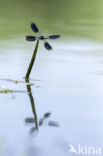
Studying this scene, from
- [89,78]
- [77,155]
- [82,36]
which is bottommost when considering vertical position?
[77,155]

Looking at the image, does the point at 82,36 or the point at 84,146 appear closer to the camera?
the point at 84,146

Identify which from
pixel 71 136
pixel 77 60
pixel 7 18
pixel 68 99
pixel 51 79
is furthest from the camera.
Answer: pixel 7 18

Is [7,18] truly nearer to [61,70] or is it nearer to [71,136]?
[61,70]

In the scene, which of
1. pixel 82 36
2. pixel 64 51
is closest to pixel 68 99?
pixel 64 51

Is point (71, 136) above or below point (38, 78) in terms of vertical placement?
below

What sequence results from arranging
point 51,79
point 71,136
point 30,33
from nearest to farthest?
point 71,136 → point 51,79 → point 30,33

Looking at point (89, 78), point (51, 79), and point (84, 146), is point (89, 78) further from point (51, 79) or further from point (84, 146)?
point (84, 146)
